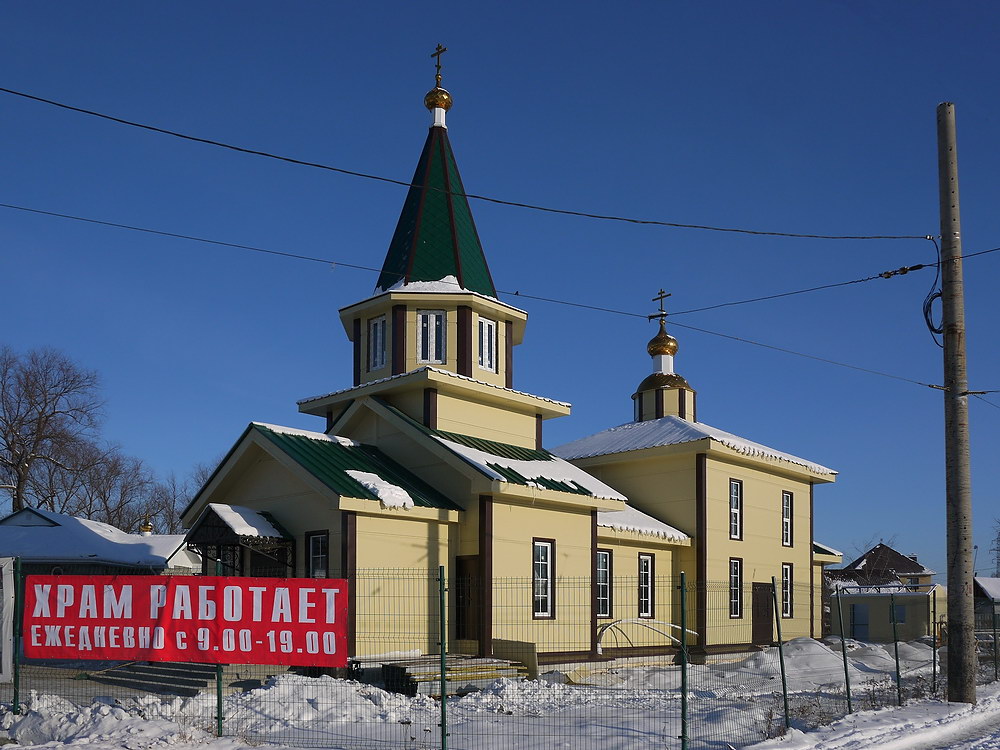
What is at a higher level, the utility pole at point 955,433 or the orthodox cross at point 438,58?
the orthodox cross at point 438,58

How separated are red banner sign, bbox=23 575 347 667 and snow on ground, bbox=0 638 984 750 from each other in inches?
31.5

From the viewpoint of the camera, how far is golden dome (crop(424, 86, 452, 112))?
25453mm

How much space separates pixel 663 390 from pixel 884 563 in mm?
40751

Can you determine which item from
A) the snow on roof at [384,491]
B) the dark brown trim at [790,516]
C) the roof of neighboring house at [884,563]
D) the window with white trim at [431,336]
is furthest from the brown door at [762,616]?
the roof of neighboring house at [884,563]

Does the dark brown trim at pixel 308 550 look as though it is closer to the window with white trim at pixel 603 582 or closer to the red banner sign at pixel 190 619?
the red banner sign at pixel 190 619

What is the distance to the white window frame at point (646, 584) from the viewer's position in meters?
24.5

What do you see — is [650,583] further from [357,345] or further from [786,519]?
[357,345]

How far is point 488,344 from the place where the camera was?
23.6m

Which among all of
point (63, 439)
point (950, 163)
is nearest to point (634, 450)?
point (950, 163)

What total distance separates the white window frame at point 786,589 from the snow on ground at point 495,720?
11.1m

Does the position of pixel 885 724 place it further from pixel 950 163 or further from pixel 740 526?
pixel 740 526

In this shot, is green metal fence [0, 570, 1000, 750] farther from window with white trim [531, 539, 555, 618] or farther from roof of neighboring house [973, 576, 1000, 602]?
roof of neighboring house [973, 576, 1000, 602]

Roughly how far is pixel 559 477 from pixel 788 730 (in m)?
10.0

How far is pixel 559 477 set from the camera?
2167 centimetres
